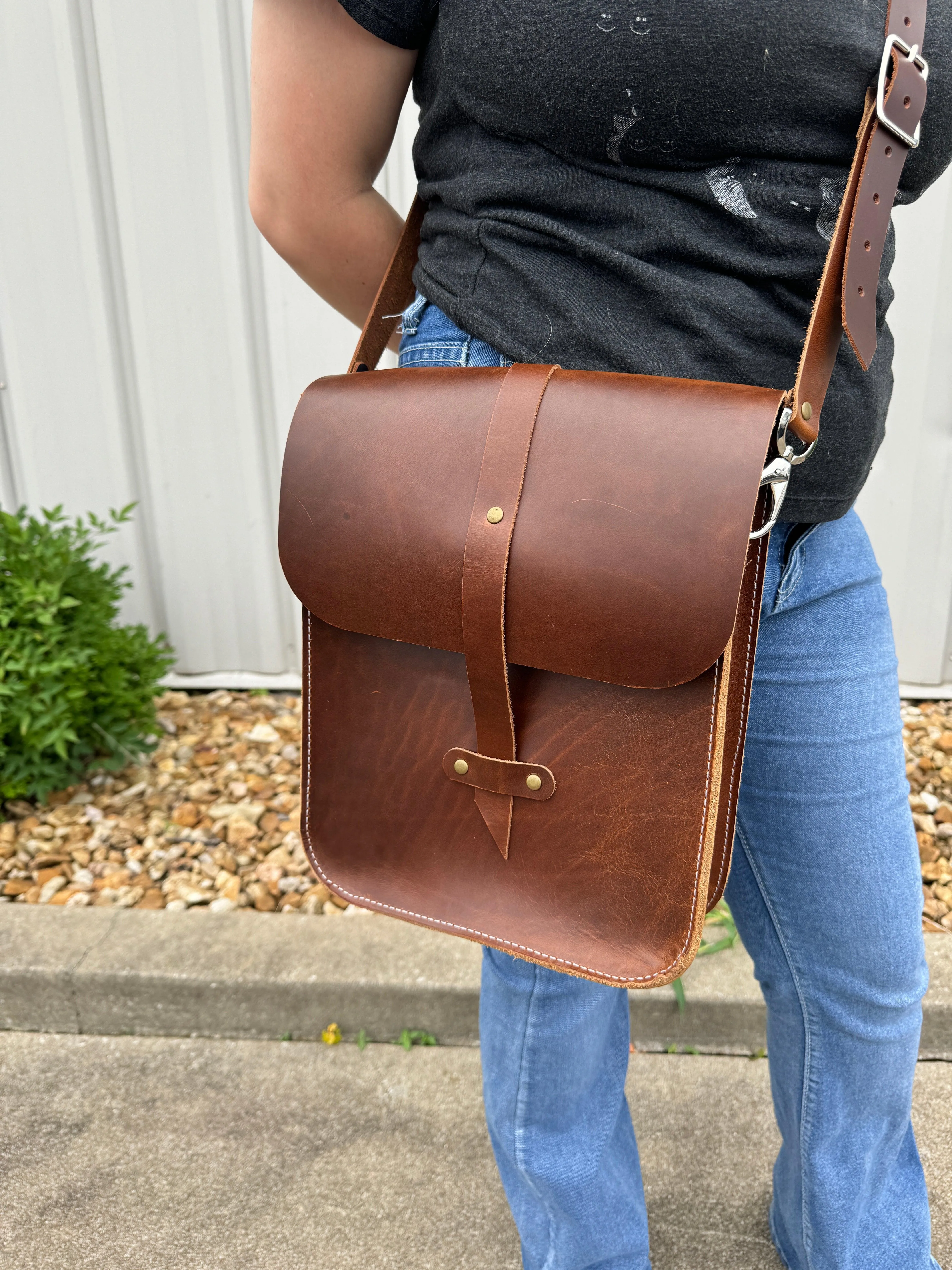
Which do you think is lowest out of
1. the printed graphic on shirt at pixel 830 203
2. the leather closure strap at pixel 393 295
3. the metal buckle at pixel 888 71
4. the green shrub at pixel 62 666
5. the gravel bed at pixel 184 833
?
the gravel bed at pixel 184 833

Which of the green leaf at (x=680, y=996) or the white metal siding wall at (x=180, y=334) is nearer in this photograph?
the green leaf at (x=680, y=996)

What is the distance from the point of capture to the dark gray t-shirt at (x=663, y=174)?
83 cm

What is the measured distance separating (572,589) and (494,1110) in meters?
0.71

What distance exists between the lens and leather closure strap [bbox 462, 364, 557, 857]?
892 millimetres

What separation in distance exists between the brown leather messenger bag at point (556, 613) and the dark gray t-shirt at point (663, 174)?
51 millimetres

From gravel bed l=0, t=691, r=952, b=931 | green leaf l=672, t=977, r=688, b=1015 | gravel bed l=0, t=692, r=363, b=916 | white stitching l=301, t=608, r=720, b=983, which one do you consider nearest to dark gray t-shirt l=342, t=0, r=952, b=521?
white stitching l=301, t=608, r=720, b=983

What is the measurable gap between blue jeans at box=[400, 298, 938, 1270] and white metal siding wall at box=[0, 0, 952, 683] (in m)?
1.86

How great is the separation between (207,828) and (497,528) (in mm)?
1884

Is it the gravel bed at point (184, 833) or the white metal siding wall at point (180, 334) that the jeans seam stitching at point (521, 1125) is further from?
the white metal siding wall at point (180, 334)

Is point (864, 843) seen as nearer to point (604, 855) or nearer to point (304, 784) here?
point (604, 855)

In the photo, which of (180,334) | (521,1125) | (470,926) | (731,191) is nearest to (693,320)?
(731,191)

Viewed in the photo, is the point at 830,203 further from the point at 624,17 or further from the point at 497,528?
the point at 497,528

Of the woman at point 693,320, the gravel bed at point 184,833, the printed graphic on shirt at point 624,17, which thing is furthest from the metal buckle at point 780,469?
the gravel bed at point 184,833

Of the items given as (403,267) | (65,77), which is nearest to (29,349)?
(65,77)
